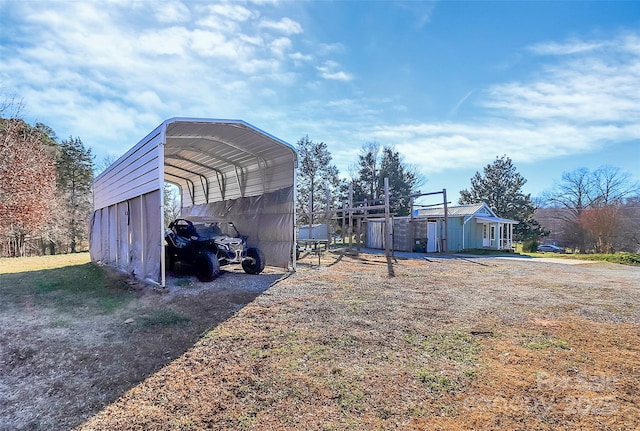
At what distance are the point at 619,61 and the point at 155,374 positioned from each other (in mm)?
12477

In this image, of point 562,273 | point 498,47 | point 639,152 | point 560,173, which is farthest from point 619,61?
point 560,173

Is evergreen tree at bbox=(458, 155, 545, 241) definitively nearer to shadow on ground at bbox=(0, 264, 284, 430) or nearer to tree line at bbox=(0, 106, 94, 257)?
shadow on ground at bbox=(0, 264, 284, 430)

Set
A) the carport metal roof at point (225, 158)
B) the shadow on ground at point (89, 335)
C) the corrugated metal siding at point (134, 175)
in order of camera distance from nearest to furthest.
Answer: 1. the shadow on ground at point (89, 335)
2. the corrugated metal siding at point (134, 175)
3. the carport metal roof at point (225, 158)

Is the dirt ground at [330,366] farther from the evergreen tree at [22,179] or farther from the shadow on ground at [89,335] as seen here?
the evergreen tree at [22,179]

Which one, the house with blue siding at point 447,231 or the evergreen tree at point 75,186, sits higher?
the evergreen tree at point 75,186

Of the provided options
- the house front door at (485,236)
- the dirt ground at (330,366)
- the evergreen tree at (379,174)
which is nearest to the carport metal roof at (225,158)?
the dirt ground at (330,366)

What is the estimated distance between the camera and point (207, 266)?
7.48 meters

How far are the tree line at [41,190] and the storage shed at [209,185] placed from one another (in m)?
5.39

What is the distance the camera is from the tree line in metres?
14.8

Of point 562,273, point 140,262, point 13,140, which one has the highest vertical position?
point 13,140

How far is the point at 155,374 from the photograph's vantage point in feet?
10.2

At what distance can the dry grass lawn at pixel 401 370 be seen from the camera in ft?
7.82

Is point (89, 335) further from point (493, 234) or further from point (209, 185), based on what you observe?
point (493, 234)

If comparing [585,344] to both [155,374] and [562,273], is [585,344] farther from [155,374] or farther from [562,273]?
[562,273]
